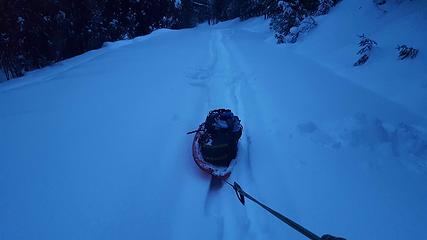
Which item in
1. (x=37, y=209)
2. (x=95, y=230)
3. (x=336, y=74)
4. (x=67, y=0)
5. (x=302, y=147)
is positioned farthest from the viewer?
(x=67, y=0)

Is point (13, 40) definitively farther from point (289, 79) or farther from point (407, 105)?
point (407, 105)

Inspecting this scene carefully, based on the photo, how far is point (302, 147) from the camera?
14.2 feet

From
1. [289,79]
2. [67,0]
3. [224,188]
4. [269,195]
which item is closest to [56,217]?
[224,188]

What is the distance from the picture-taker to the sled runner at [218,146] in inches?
155

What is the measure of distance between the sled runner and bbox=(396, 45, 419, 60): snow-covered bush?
3.62 m

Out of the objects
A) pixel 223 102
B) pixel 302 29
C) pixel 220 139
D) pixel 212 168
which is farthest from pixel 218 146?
pixel 302 29

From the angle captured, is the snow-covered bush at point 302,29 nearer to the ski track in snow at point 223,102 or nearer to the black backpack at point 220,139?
the ski track in snow at point 223,102

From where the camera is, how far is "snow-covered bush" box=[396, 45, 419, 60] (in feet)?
17.5

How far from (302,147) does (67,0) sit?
13.8 meters

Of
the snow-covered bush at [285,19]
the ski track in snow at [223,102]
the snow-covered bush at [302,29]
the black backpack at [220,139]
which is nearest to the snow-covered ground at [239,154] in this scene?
the ski track in snow at [223,102]

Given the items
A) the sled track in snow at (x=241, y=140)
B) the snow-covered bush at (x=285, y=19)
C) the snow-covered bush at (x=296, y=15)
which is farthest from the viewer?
the snow-covered bush at (x=285, y=19)

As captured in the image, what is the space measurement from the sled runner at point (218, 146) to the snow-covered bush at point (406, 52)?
11.9ft

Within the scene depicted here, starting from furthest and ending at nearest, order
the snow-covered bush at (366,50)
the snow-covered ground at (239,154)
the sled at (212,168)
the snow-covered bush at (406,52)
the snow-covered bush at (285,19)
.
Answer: the snow-covered bush at (285,19) < the snow-covered bush at (366,50) < the snow-covered bush at (406,52) < the sled at (212,168) < the snow-covered ground at (239,154)

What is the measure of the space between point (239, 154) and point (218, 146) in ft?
2.11
